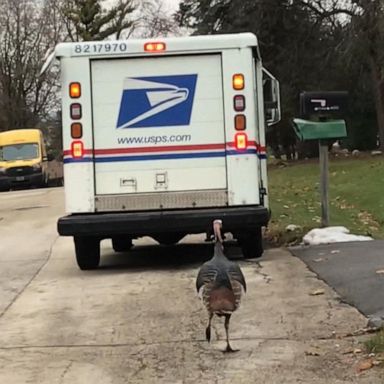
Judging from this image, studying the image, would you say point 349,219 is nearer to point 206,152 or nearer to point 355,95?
point 206,152

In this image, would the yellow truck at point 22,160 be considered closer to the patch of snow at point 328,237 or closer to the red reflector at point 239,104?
the patch of snow at point 328,237

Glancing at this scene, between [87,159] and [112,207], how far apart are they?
683 mm

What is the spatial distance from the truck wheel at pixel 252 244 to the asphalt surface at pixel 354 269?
0.57 metres

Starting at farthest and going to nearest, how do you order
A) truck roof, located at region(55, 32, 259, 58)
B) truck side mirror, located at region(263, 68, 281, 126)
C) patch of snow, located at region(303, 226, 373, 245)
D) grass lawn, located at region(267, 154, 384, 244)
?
grass lawn, located at region(267, 154, 384, 244) → patch of snow, located at region(303, 226, 373, 245) → truck side mirror, located at region(263, 68, 281, 126) → truck roof, located at region(55, 32, 259, 58)

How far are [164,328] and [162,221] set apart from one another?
303 centimetres

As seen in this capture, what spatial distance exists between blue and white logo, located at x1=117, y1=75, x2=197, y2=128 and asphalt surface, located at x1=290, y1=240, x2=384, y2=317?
2.53m

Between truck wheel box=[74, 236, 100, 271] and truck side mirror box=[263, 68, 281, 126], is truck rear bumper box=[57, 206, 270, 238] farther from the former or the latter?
truck side mirror box=[263, 68, 281, 126]

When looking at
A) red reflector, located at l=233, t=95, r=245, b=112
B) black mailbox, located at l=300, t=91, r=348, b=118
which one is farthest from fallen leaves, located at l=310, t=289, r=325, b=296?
black mailbox, located at l=300, t=91, r=348, b=118

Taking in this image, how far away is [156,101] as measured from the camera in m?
10.5

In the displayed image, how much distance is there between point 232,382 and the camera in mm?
5797

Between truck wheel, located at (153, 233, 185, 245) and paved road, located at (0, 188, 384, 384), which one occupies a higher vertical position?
truck wheel, located at (153, 233, 185, 245)

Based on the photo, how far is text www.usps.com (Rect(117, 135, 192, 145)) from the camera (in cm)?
1051

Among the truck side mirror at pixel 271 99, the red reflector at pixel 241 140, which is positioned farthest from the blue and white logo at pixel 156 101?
the truck side mirror at pixel 271 99

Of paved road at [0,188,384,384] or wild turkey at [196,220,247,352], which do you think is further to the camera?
wild turkey at [196,220,247,352]
